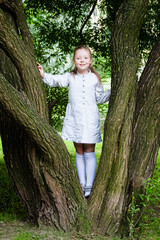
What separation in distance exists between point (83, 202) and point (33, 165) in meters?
0.65

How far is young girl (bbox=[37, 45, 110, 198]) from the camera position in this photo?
3.56 metres

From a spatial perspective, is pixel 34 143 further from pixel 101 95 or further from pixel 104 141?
pixel 101 95

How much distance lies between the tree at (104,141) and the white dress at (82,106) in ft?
0.97

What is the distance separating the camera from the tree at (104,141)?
3.15 metres

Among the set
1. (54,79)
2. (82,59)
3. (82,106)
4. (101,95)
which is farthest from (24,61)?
(101,95)

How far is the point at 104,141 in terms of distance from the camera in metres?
3.30

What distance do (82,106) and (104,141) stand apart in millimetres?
520

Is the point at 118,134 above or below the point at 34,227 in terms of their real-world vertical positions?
above

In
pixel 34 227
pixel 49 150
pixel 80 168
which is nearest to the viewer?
pixel 49 150

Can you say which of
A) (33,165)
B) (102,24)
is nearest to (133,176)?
(33,165)

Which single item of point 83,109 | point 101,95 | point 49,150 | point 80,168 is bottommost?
point 80,168

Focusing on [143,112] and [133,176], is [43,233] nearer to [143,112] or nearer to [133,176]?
[133,176]

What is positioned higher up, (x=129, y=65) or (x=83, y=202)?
(x=129, y=65)

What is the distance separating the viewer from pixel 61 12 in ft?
21.2
